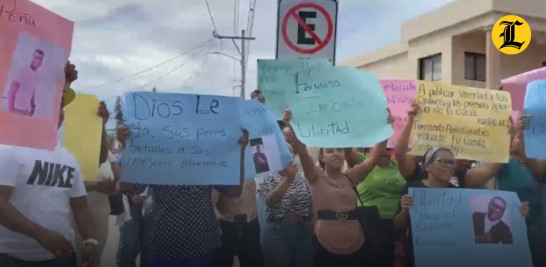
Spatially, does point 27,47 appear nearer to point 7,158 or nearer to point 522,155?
point 7,158

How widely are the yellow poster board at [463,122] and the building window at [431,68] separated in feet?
59.4

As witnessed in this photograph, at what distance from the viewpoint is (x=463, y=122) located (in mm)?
4867

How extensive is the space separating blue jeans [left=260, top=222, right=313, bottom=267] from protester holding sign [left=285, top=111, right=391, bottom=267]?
24 centimetres

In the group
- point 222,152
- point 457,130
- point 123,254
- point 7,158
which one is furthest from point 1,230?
point 457,130

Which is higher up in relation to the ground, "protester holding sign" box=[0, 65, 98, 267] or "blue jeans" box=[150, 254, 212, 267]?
"protester holding sign" box=[0, 65, 98, 267]

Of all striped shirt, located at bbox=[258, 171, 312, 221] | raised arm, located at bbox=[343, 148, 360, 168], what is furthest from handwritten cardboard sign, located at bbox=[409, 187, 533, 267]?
striped shirt, located at bbox=[258, 171, 312, 221]

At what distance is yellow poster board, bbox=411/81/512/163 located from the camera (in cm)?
473

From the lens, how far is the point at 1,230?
3.31m

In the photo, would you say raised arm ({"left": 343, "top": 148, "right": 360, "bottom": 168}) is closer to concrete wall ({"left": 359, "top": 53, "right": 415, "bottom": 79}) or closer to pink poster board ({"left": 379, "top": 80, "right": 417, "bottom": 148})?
pink poster board ({"left": 379, "top": 80, "right": 417, "bottom": 148})

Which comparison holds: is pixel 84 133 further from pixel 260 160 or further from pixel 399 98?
pixel 399 98

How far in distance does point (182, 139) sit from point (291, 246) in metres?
1.36

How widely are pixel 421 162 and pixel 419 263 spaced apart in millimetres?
829

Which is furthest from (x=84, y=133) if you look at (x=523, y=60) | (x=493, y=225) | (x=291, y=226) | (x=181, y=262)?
(x=523, y=60)

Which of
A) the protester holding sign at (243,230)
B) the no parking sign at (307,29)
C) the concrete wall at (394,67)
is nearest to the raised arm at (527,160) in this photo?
the no parking sign at (307,29)
